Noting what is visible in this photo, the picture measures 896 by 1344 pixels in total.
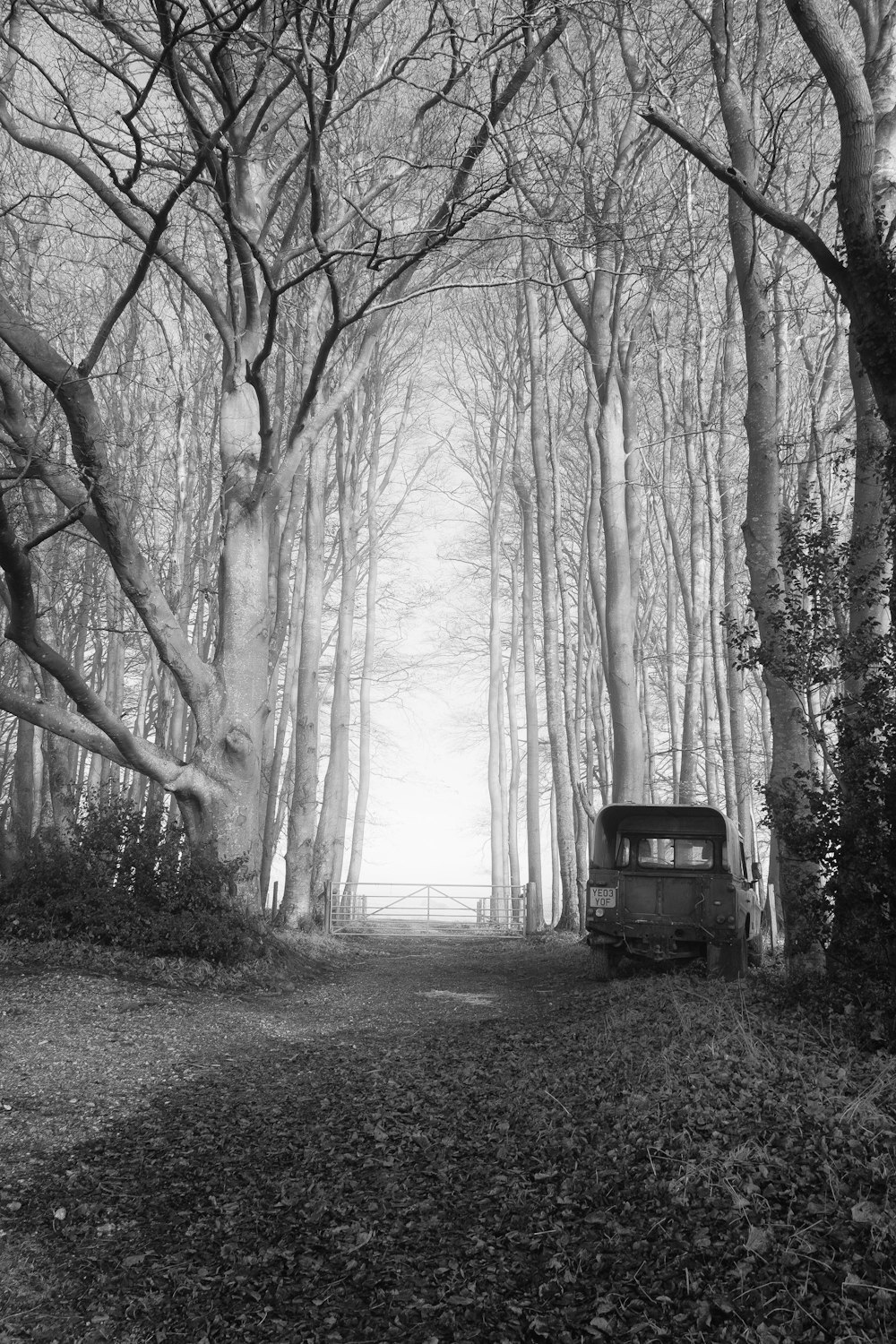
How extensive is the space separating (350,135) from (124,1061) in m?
12.3

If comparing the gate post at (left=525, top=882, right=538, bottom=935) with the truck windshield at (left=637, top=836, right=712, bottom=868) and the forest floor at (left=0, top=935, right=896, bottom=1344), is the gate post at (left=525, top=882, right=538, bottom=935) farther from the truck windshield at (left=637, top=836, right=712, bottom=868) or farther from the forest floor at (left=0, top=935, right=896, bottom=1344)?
the forest floor at (left=0, top=935, right=896, bottom=1344)

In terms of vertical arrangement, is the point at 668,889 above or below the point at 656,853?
below

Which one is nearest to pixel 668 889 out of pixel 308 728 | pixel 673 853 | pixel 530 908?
pixel 673 853

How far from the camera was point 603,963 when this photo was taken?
10.2 m

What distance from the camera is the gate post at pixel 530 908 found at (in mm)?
19844

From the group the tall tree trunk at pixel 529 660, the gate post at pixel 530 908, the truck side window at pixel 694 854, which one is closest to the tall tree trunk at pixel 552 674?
the gate post at pixel 530 908

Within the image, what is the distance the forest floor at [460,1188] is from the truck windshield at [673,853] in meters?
3.77

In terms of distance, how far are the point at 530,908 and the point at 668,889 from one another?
1109 centimetres

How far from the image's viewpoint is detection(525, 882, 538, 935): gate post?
1984cm

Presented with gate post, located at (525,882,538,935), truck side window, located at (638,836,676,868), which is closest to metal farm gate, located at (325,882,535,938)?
gate post, located at (525,882,538,935)

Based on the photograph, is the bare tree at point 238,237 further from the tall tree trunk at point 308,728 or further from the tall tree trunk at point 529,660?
the tall tree trunk at point 529,660

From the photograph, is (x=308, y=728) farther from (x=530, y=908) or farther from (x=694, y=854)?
(x=694, y=854)

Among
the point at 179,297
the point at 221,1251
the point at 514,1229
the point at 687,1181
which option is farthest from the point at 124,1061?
the point at 179,297

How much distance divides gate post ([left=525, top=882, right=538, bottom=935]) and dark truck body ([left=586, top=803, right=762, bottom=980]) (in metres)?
9.61
